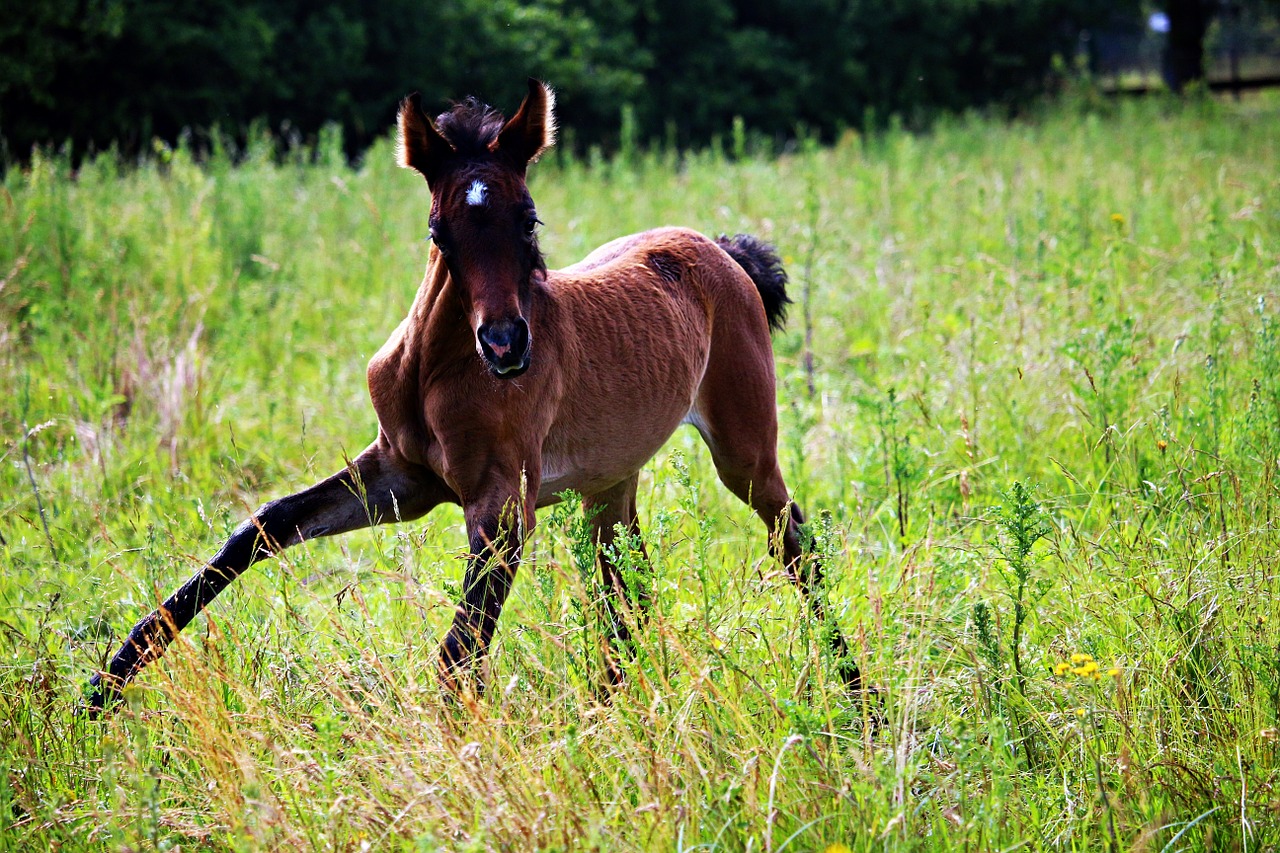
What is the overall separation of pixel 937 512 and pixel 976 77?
75.9 ft

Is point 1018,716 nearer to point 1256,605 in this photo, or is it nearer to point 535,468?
point 1256,605

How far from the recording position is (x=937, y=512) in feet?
14.6

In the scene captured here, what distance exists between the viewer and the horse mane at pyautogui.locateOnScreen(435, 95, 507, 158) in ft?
10.8

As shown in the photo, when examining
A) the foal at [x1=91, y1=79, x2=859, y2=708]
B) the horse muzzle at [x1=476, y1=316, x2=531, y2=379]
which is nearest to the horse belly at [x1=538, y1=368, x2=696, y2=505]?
the foal at [x1=91, y1=79, x2=859, y2=708]

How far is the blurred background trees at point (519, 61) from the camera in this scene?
13.9m

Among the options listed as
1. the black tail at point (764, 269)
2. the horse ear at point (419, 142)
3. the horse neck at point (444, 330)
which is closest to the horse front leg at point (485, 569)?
the horse neck at point (444, 330)

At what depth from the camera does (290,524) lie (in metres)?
3.36

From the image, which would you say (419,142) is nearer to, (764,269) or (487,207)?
(487,207)

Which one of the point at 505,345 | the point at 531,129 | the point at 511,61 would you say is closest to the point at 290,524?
the point at 505,345

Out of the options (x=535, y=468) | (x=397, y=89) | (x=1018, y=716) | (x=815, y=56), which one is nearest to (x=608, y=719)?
(x=535, y=468)

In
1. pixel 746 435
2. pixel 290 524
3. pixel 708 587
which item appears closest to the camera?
pixel 708 587

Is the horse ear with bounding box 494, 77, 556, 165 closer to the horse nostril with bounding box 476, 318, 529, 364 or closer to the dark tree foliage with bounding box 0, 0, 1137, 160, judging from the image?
the horse nostril with bounding box 476, 318, 529, 364

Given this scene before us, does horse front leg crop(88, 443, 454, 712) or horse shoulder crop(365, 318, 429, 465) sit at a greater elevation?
horse shoulder crop(365, 318, 429, 465)

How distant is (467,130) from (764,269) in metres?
1.88
